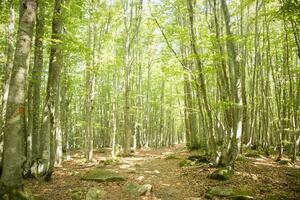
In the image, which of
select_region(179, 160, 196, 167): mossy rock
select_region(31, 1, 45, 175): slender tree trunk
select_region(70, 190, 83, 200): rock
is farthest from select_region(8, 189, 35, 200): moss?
select_region(179, 160, 196, 167): mossy rock

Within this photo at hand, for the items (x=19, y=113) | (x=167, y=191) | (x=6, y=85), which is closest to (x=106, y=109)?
(x=6, y=85)

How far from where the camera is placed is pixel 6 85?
31.7 feet

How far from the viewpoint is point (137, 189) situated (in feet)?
26.6

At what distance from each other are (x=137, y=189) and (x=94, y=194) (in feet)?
4.49

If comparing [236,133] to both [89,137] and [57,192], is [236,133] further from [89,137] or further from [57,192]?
[89,137]

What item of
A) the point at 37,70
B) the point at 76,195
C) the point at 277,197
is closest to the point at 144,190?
the point at 76,195

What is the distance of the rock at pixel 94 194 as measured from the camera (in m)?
7.33

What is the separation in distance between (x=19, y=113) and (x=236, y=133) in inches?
299

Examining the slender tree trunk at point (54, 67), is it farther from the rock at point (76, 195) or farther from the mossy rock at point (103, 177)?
the rock at point (76, 195)

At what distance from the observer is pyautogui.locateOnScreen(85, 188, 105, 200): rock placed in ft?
24.0

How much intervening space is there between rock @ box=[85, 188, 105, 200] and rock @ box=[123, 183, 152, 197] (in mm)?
854

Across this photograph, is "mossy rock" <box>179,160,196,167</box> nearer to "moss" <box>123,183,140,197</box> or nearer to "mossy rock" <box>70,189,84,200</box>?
"moss" <box>123,183,140,197</box>

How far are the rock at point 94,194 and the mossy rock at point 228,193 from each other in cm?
316

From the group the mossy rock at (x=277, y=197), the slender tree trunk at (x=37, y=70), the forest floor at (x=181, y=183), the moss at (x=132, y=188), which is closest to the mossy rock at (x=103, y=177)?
the forest floor at (x=181, y=183)
